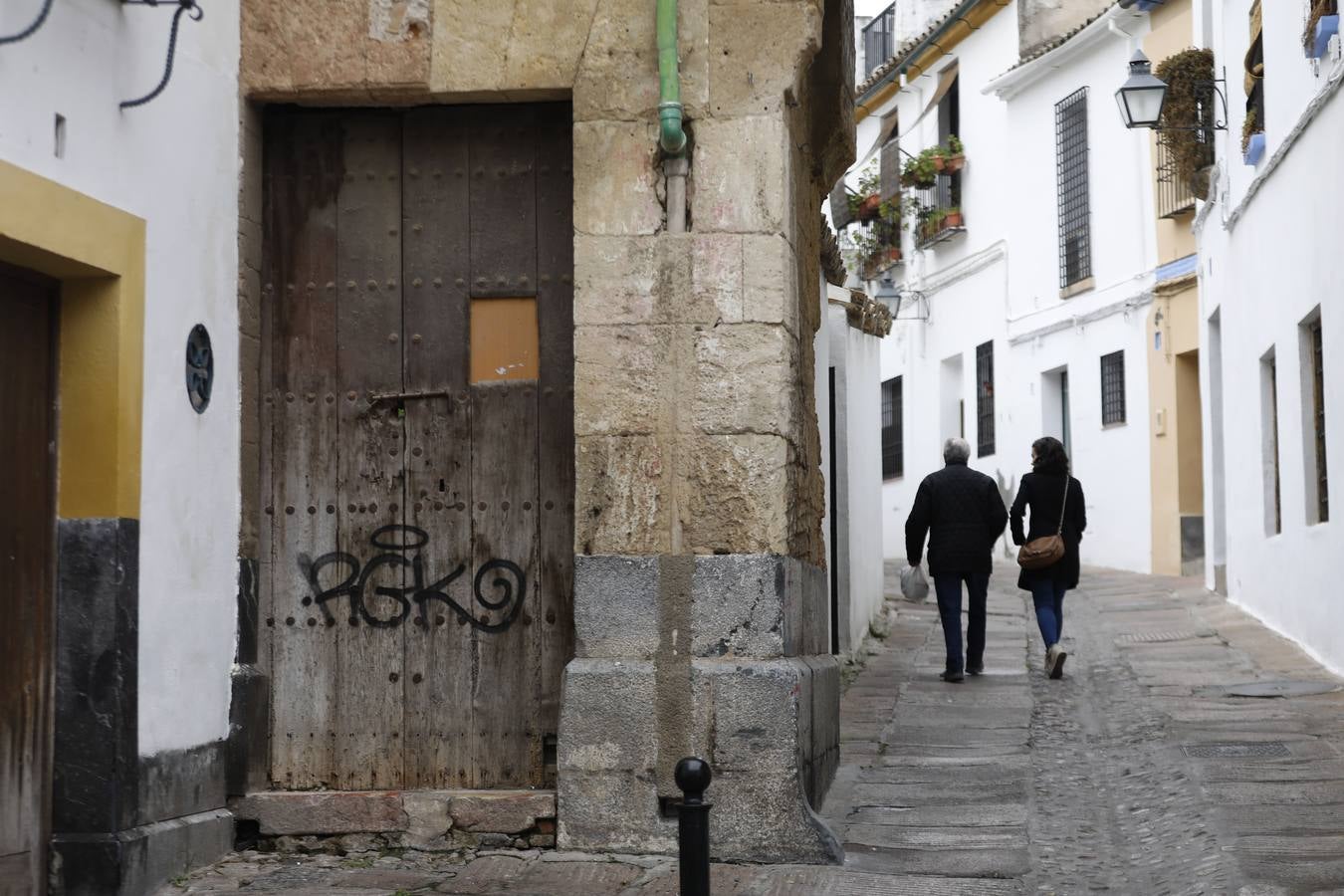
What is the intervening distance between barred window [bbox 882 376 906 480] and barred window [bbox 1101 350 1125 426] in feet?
18.3

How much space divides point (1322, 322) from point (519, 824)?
21.6 feet

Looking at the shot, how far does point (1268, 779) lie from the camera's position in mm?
7074

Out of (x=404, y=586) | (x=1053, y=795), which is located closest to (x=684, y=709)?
(x=404, y=586)

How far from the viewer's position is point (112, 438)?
17.5ft

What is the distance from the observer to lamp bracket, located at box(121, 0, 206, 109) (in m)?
5.43

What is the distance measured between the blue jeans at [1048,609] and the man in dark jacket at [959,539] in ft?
1.21

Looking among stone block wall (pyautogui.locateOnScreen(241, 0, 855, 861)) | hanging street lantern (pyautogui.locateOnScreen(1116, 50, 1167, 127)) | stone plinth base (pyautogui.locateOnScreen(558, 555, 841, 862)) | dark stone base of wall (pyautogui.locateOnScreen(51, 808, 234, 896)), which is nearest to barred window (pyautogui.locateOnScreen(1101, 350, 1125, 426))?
hanging street lantern (pyautogui.locateOnScreen(1116, 50, 1167, 127))

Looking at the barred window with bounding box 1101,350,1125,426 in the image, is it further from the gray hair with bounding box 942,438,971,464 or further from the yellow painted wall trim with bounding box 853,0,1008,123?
the gray hair with bounding box 942,438,971,464

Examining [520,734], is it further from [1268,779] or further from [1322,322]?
[1322,322]

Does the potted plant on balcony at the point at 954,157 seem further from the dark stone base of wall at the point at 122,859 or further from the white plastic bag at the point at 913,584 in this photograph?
the dark stone base of wall at the point at 122,859

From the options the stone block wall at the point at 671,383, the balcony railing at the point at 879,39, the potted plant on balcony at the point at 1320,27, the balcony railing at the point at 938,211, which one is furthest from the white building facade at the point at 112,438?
the balcony railing at the point at 879,39

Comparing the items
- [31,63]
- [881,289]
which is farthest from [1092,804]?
[881,289]

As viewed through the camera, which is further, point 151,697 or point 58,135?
point 151,697

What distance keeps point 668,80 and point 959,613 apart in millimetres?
5078
